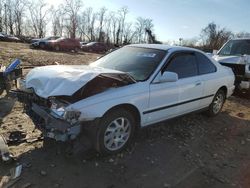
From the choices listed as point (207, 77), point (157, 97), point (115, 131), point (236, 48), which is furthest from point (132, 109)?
point (236, 48)

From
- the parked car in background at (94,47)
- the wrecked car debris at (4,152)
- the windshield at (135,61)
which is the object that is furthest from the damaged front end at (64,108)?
the parked car in background at (94,47)

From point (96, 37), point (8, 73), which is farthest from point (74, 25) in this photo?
point (8, 73)

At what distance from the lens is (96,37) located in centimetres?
7362

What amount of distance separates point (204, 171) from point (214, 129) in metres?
2.01

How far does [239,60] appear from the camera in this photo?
29.9 feet

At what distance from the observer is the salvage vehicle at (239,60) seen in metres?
8.98

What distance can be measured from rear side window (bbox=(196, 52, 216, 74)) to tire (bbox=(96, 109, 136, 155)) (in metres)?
2.18

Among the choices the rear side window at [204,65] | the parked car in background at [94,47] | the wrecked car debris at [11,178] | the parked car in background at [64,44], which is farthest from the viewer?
the parked car in background at [94,47]

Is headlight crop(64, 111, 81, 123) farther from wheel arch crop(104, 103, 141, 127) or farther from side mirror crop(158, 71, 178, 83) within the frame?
side mirror crop(158, 71, 178, 83)

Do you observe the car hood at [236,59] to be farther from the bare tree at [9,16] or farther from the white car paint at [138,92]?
the bare tree at [9,16]

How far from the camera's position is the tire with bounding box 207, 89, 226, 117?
21.2ft

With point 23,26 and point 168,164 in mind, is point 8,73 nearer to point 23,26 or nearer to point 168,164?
point 168,164

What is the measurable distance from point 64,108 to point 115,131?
34.3 inches

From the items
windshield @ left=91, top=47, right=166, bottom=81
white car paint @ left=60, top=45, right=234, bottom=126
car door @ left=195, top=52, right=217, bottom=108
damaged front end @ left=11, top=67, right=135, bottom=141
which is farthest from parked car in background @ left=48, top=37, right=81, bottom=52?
damaged front end @ left=11, top=67, right=135, bottom=141
